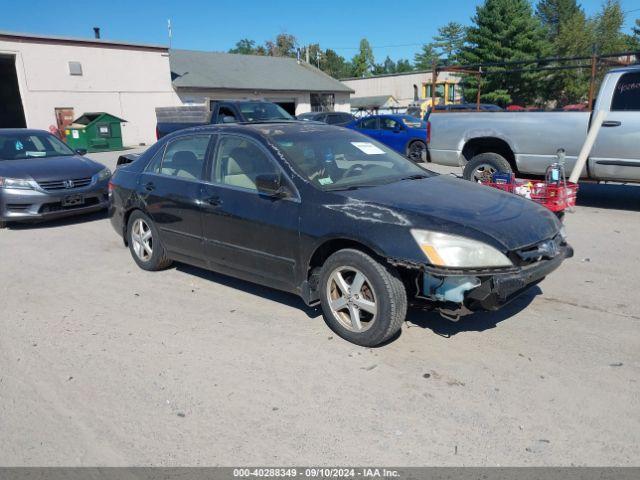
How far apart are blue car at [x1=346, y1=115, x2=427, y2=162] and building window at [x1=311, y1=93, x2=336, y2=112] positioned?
23867 mm

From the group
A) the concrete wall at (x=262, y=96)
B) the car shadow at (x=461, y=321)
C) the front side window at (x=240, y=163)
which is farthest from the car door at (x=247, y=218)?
the concrete wall at (x=262, y=96)

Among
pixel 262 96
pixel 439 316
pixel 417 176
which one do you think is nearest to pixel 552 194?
pixel 417 176

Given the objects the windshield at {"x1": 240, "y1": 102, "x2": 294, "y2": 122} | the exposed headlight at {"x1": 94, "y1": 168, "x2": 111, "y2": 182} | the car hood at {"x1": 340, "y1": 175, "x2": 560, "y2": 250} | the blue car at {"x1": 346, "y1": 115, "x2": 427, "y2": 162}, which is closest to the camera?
the car hood at {"x1": 340, "y1": 175, "x2": 560, "y2": 250}

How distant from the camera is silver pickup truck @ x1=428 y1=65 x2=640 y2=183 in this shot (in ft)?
25.2

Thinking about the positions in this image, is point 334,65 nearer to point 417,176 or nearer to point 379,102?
point 379,102

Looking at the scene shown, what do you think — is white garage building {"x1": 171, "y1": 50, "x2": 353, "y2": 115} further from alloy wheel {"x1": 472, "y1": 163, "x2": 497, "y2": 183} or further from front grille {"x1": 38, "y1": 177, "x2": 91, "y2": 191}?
alloy wheel {"x1": 472, "y1": 163, "x2": 497, "y2": 183}

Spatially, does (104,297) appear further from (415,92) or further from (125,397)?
(415,92)

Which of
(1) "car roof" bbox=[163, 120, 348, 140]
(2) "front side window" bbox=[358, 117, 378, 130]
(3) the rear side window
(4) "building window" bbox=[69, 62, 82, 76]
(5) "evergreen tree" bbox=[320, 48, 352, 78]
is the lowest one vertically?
(2) "front side window" bbox=[358, 117, 378, 130]

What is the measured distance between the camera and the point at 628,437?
9.50 ft

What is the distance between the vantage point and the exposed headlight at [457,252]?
355 centimetres

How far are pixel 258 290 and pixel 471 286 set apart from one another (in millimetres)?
2389

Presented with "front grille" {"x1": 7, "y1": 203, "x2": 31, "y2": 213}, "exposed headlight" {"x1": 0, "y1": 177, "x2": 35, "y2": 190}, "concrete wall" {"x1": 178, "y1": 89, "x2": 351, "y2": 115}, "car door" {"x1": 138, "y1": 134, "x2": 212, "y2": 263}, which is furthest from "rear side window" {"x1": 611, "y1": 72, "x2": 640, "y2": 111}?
"concrete wall" {"x1": 178, "y1": 89, "x2": 351, "y2": 115}

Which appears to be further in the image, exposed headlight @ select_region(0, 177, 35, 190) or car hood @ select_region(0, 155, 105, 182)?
car hood @ select_region(0, 155, 105, 182)

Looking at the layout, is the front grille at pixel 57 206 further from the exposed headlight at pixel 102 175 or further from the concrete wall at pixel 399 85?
the concrete wall at pixel 399 85
